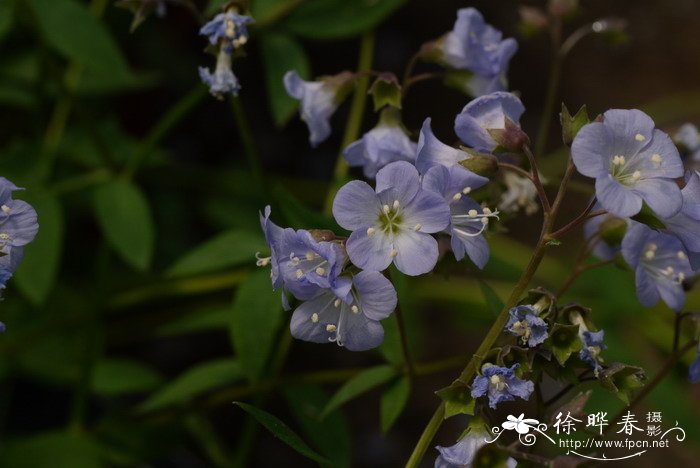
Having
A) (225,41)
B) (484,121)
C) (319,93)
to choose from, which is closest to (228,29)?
(225,41)

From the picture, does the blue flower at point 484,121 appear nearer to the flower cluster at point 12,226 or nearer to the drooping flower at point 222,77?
the drooping flower at point 222,77

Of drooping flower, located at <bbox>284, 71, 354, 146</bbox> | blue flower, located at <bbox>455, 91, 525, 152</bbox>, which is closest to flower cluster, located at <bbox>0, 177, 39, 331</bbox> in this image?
drooping flower, located at <bbox>284, 71, 354, 146</bbox>

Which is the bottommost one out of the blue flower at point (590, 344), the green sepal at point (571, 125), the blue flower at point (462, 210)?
the blue flower at point (590, 344)

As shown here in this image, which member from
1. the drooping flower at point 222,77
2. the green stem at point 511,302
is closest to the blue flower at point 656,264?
the green stem at point 511,302

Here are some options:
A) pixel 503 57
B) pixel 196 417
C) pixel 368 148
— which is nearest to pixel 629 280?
pixel 503 57

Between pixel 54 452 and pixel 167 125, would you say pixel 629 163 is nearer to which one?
pixel 167 125

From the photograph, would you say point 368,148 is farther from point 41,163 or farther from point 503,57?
point 41,163
